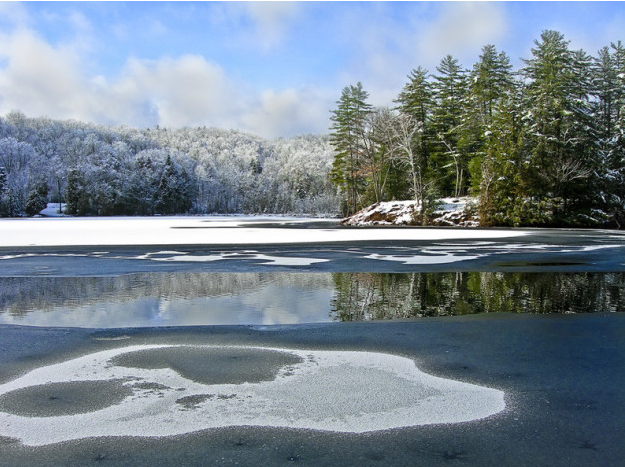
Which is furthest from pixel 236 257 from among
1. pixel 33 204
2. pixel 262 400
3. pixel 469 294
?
pixel 33 204

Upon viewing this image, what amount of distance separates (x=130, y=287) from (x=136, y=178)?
322 ft

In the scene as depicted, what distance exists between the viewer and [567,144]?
43.2 metres

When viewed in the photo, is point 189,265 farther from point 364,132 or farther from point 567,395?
point 364,132

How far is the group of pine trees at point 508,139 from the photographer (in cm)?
4247

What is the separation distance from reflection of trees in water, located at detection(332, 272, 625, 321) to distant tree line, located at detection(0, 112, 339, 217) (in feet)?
308

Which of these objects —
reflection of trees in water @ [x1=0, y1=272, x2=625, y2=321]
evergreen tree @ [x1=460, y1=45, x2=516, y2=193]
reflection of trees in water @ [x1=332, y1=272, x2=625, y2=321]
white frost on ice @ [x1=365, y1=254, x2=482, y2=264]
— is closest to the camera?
reflection of trees in water @ [x1=332, y1=272, x2=625, y2=321]

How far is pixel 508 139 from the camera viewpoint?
43.9 m

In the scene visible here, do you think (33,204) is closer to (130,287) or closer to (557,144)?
(557,144)

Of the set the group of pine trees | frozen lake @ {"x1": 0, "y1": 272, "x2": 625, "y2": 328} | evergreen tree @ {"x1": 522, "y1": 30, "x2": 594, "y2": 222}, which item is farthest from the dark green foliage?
frozen lake @ {"x1": 0, "y1": 272, "x2": 625, "y2": 328}

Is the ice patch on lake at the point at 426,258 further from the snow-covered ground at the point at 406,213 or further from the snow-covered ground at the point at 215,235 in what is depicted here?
the snow-covered ground at the point at 406,213

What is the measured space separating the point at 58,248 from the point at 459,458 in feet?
69.7

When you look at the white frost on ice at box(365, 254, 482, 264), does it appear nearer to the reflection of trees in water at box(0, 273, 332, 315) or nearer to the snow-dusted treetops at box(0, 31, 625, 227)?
the reflection of trees in water at box(0, 273, 332, 315)

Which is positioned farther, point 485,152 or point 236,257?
point 485,152

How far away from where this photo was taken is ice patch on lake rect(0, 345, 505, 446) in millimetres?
3955
